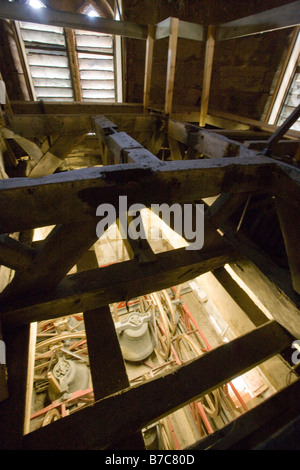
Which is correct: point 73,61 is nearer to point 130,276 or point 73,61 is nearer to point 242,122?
point 242,122

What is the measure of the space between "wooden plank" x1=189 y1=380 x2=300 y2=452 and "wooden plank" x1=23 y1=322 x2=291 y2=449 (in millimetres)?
235

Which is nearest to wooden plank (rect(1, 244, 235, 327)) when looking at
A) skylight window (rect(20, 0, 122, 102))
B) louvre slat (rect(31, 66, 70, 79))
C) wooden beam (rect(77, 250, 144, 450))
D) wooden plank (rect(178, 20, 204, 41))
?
wooden beam (rect(77, 250, 144, 450))

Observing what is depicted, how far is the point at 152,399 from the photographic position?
1334mm

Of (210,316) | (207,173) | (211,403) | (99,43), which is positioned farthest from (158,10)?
(211,403)

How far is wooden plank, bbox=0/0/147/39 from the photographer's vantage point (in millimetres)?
2986

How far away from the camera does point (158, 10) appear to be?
16.8 ft

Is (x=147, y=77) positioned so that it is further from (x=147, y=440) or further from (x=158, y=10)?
(x=147, y=440)

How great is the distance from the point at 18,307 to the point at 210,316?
19.9ft

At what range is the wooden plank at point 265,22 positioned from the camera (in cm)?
276

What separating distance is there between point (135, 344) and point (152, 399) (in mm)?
4875

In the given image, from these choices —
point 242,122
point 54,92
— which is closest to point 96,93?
point 54,92

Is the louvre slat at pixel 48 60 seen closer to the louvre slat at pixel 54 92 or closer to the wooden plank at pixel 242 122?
the louvre slat at pixel 54 92

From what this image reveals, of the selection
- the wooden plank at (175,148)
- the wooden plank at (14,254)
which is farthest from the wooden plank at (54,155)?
the wooden plank at (14,254)

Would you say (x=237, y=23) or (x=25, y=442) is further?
(x=237, y=23)
